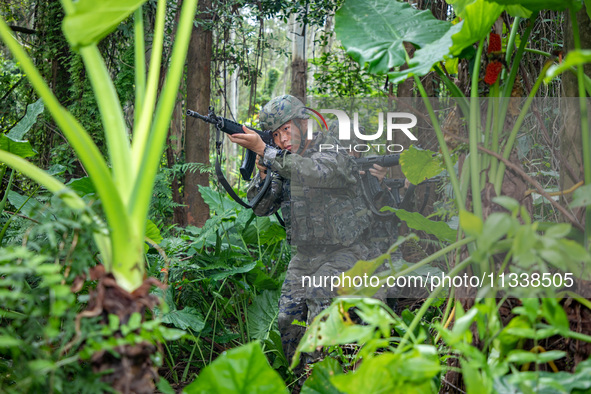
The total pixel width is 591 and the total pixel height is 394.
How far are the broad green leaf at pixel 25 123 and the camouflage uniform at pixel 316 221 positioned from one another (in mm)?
1024

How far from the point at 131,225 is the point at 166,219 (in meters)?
2.89

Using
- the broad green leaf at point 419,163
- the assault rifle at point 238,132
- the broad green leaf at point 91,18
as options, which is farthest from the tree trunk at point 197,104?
the broad green leaf at point 91,18

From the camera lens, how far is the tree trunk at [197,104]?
138 inches

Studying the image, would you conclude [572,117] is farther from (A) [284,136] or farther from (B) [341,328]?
(A) [284,136]

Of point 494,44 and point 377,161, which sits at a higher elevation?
point 494,44

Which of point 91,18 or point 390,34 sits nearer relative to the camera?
point 91,18

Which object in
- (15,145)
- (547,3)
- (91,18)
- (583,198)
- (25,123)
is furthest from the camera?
(25,123)

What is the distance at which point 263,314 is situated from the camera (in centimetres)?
243

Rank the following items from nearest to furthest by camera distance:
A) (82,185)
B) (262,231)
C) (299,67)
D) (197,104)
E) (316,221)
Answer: (82,185) → (316,221) → (262,231) → (197,104) → (299,67)

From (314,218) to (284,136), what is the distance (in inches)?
20.4

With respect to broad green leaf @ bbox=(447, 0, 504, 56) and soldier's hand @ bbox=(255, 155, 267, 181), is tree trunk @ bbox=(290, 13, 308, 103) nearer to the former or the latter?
soldier's hand @ bbox=(255, 155, 267, 181)

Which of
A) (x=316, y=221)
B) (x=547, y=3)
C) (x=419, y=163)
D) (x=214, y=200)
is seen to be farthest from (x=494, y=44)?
(x=214, y=200)

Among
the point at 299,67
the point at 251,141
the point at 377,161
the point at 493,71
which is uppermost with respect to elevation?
the point at 299,67

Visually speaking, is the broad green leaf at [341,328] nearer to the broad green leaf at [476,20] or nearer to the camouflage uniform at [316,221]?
the broad green leaf at [476,20]
